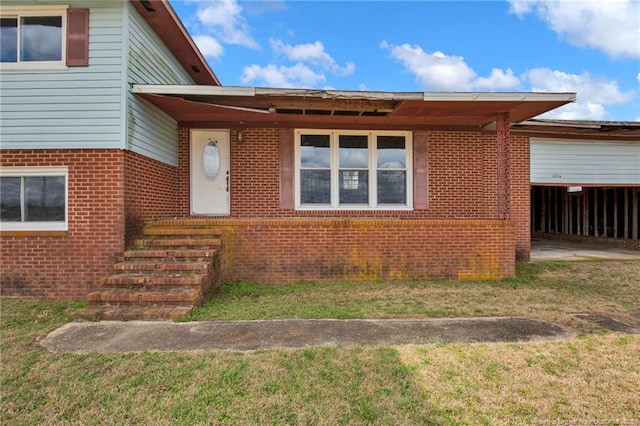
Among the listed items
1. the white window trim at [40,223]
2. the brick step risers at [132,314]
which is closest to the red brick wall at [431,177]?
the white window trim at [40,223]

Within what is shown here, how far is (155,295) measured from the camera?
4.94 meters

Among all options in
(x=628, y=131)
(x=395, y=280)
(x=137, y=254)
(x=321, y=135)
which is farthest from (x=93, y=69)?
(x=628, y=131)

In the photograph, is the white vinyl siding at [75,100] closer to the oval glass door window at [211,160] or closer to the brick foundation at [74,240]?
the brick foundation at [74,240]

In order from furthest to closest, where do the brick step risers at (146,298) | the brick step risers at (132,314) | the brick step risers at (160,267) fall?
the brick step risers at (160,267) → the brick step risers at (146,298) → the brick step risers at (132,314)

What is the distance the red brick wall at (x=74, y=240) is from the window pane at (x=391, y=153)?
17.3 ft

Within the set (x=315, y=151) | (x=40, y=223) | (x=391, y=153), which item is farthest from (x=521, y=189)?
(x=40, y=223)

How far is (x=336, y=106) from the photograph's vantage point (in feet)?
22.3

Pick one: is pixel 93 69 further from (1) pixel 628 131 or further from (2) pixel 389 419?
(1) pixel 628 131

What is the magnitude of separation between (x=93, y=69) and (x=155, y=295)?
388cm

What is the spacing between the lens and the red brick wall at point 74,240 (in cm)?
580

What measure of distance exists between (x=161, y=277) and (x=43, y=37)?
4.51m

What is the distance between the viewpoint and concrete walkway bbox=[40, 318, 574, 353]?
375 cm

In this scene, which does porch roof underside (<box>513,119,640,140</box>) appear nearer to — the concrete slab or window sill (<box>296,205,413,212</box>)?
the concrete slab

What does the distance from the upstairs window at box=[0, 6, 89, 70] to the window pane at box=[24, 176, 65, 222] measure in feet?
6.13
